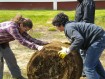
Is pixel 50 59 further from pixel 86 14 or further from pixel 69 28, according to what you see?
pixel 86 14

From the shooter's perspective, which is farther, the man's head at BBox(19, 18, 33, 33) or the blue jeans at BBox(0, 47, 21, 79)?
the blue jeans at BBox(0, 47, 21, 79)

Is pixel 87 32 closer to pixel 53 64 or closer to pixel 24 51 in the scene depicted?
pixel 53 64

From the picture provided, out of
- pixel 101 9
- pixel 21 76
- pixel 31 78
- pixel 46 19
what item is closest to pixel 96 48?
pixel 31 78

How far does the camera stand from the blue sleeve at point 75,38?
6738mm

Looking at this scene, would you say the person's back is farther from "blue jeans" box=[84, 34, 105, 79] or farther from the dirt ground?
the dirt ground

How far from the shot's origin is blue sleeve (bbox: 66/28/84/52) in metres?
6.74

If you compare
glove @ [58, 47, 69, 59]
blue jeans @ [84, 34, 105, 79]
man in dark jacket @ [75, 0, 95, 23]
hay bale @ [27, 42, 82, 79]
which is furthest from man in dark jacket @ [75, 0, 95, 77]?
glove @ [58, 47, 69, 59]

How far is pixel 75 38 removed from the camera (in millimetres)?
6746

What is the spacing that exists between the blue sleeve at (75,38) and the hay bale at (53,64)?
0.42 metres

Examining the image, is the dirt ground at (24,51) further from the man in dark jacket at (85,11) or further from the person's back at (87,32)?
the person's back at (87,32)

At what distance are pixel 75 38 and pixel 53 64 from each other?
0.93m

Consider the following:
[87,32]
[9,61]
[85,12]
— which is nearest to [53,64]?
[87,32]

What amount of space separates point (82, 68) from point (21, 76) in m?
1.36

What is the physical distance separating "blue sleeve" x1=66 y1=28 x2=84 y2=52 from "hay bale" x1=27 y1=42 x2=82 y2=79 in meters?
0.42
